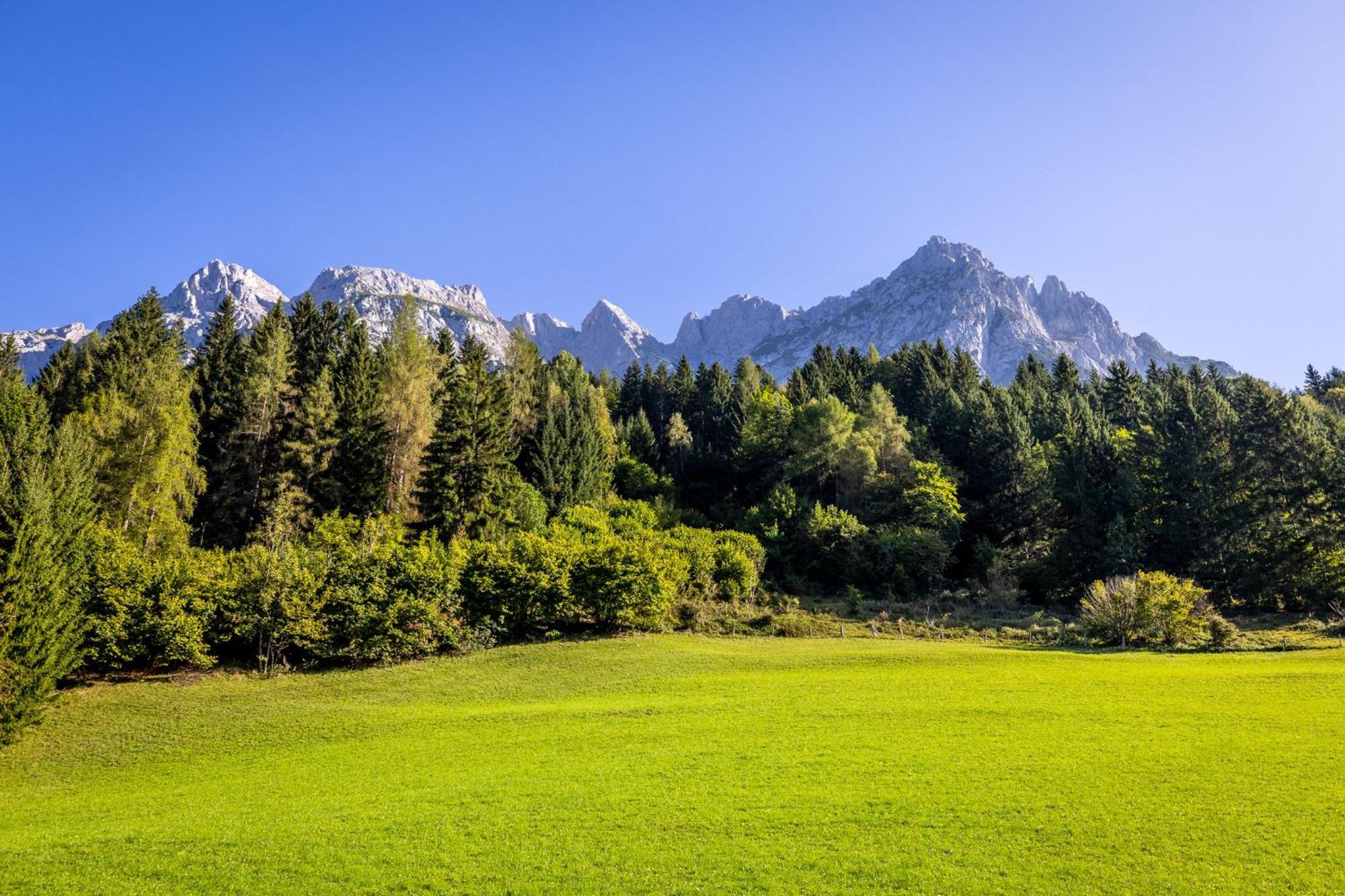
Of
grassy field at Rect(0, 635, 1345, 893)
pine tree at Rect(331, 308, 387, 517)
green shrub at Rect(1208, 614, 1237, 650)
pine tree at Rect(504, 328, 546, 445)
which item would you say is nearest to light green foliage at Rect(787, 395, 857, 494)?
pine tree at Rect(504, 328, 546, 445)

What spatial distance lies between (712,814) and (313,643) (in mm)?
26664

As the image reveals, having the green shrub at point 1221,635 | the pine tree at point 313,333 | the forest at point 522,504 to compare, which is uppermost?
the pine tree at point 313,333

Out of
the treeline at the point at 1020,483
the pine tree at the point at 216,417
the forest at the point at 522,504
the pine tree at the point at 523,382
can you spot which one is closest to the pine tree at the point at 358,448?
the forest at the point at 522,504

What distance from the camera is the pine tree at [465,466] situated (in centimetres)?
4603

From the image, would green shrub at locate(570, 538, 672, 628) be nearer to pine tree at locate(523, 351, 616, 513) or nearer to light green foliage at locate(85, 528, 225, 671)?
pine tree at locate(523, 351, 616, 513)

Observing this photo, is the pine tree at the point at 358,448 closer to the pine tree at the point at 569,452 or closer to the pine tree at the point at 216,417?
the pine tree at the point at 216,417

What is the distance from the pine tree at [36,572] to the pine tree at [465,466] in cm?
1981

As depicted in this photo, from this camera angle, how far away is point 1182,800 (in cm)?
1434

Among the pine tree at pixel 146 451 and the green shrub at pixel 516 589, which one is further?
the green shrub at pixel 516 589

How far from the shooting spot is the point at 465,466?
Result: 47.2 metres

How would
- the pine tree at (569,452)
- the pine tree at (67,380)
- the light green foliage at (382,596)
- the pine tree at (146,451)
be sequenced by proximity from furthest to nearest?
the pine tree at (569,452) → the pine tree at (67,380) → the pine tree at (146,451) → the light green foliage at (382,596)

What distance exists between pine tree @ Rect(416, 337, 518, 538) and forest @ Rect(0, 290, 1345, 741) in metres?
0.19

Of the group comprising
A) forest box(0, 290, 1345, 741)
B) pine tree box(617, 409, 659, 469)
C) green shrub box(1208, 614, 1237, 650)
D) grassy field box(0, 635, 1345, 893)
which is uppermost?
pine tree box(617, 409, 659, 469)

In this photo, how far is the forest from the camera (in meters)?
31.3
